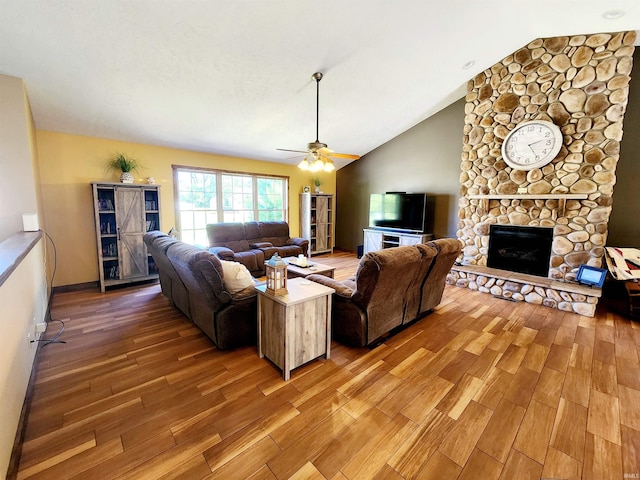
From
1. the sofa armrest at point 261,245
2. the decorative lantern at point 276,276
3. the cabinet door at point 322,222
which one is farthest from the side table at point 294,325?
the cabinet door at point 322,222

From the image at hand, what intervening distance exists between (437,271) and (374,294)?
1.16 m

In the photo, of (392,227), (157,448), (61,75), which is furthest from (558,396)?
(61,75)

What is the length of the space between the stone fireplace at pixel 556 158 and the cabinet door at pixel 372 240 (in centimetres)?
192

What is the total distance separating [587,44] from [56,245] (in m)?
7.91

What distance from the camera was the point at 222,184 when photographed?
5.76 metres

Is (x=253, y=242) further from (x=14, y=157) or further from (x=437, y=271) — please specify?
(x=437, y=271)

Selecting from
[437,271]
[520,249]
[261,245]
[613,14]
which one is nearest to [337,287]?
[437,271]

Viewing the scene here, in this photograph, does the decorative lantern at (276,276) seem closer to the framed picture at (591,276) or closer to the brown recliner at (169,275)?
the brown recliner at (169,275)

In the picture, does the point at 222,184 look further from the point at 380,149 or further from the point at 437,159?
the point at 437,159

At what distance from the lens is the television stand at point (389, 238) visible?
224 inches

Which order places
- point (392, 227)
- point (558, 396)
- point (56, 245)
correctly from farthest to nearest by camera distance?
point (392, 227)
point (56, 245)
point (558, 396)

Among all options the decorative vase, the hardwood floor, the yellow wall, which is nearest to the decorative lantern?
the hardwood floor

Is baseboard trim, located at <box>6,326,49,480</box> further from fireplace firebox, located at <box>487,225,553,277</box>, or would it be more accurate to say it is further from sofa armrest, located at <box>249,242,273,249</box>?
fireplace firebox, located at <box>487,225,553,277</box>

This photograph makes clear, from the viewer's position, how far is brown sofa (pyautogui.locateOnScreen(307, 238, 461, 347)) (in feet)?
7.89
